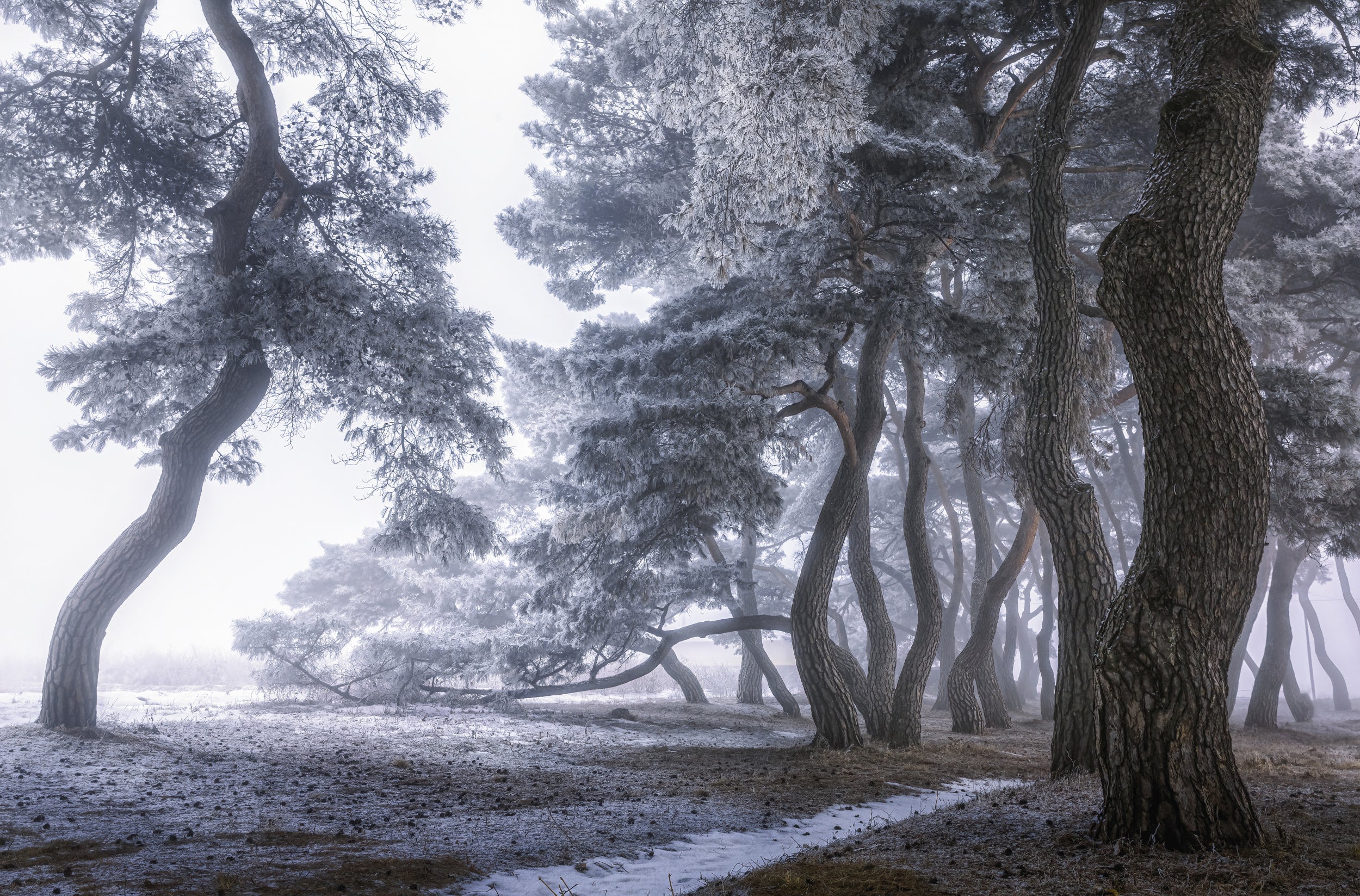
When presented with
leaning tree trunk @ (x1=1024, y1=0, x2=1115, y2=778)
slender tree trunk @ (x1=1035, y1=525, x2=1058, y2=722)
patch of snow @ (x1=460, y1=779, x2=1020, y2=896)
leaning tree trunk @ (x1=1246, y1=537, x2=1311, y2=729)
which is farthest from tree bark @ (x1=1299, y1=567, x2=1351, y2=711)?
patch of snow @ (x1=460, y1=779, x2=1020, y2=896)

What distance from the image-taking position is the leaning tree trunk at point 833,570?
29.4ft

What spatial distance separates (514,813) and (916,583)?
7828 millimetres

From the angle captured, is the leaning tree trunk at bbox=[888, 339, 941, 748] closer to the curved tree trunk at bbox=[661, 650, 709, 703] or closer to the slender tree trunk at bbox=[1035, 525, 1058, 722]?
the slender tree trunk at bbox=[1035, 525, 1058, 722]

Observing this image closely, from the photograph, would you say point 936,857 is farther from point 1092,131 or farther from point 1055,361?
point 1092,131

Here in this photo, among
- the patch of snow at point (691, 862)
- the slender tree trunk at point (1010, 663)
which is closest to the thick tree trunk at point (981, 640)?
the slender tree trunk at point (1010, 663)

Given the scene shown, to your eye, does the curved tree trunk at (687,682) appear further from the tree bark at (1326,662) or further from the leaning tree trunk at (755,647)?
the tree bark at (1326,662)

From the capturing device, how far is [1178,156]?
14.9 ft

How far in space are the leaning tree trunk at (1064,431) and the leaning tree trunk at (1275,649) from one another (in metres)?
11.7

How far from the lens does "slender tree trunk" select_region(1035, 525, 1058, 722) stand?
16.6 metres

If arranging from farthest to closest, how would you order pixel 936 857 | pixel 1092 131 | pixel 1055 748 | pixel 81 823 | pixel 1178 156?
1. pixel 1092 131
2. pixel 1055 748
3. pixel 1178 156
4. pixel 81 823
5. pixel 936 857

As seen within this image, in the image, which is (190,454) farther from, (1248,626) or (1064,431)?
(1248,626)

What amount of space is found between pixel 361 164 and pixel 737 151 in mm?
5702

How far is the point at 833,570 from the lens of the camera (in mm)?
9430

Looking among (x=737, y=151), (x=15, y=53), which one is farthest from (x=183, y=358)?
(x=737, y=151)
